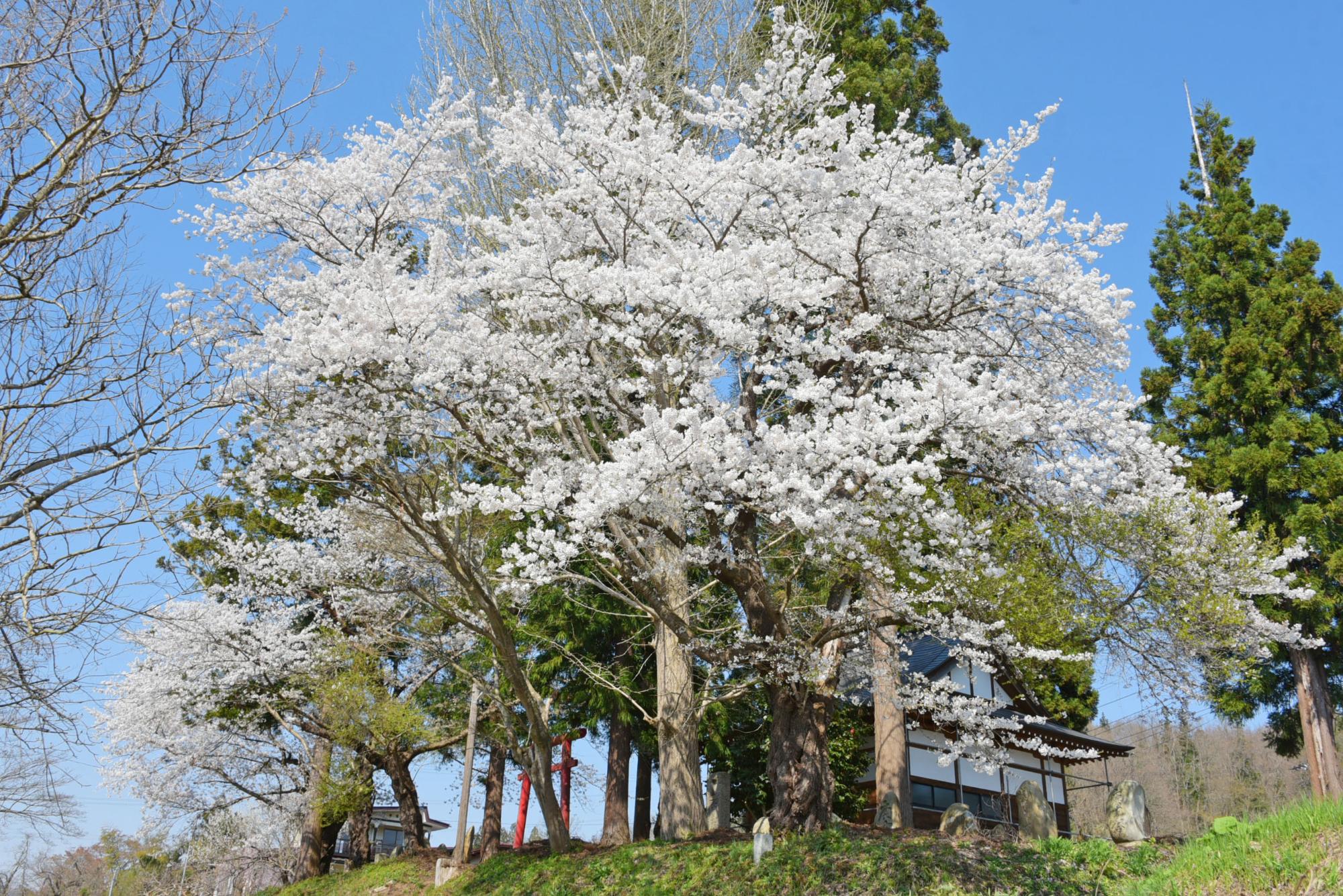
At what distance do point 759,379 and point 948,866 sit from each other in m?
4.66

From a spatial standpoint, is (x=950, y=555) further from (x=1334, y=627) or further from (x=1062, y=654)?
(x=1334, y=627)

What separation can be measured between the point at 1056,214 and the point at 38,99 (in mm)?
7905

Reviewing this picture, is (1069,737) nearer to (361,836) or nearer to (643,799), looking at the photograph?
(643,799)

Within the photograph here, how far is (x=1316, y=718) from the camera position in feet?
48.4

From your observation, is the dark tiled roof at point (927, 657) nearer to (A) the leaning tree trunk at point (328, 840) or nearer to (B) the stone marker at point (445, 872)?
(B) the stone marker at point (445, 872)

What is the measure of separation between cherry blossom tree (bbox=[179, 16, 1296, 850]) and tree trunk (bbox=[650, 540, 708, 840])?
1.74 m

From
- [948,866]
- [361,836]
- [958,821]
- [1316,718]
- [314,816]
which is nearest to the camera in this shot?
[948,866]

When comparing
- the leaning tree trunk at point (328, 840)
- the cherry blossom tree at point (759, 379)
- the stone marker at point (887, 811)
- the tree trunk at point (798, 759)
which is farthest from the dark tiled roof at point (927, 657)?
the leaning tree trunk at point (328, 840)

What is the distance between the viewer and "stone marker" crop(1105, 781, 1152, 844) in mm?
9766

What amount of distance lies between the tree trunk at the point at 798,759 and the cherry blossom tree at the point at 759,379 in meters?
0.03

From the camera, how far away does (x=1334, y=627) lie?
47.8 feet

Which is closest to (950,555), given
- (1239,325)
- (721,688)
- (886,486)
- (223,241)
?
(886,486)

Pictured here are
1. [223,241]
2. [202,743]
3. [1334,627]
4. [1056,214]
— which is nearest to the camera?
[1056,214]

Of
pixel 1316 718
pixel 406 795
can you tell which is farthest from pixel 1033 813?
pixel 406 795
